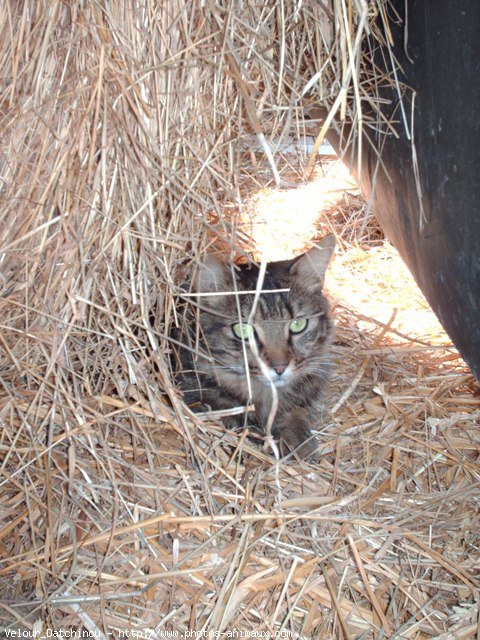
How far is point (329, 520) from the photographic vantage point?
1.61m

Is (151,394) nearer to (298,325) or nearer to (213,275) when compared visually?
(213,275)

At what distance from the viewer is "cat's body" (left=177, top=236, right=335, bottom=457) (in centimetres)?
194

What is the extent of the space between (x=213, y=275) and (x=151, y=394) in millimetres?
418

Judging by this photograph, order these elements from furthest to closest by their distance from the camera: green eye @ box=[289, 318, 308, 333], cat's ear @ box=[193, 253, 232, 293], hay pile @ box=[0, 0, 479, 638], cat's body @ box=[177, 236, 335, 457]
→ green eye @ box=[289, 318, 308, 333]
cat's body @ box=[177, 236, 335, 457]
cat's ear @ box=[193, 253, 232, 293]
hay pile @ box=[0, 0, 479, 638]

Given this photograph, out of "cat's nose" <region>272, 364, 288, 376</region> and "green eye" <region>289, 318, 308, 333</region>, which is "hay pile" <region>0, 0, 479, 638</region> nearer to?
"cat's nose" <region>272, 364, 288, 376</region>

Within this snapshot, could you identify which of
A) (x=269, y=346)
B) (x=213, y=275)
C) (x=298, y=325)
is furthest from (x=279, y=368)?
(x=213, y=275)

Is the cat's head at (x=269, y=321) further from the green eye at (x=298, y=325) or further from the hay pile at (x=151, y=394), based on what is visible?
the hay pile at (x=151, y=394)

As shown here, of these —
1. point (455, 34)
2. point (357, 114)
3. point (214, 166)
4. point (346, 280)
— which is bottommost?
point (346, 280)

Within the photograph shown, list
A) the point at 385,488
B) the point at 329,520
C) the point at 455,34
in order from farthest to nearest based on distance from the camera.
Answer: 1. the point at 385,488
2. the point at 329,520
3. the point at 455,34

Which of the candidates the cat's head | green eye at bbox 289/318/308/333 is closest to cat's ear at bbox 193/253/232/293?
the cat's head

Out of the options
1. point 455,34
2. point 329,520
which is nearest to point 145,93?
point 455,34

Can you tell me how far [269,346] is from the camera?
196 cm

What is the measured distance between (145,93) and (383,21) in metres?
0.62

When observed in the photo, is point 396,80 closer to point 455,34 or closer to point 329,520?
point 455,34
